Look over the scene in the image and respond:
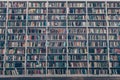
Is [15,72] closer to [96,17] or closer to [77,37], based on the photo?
[77,37]

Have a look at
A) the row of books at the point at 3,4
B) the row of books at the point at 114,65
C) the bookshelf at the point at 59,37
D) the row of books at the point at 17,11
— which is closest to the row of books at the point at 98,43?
the bookshelf at the point at 59,37

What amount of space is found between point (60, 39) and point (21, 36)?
224 centimetres

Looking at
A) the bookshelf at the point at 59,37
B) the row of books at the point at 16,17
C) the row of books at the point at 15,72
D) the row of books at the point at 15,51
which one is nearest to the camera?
the row of books at the point at 15,72

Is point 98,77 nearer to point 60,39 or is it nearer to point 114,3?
point 60,39

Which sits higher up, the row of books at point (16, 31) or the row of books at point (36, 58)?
the row of books at point (16, 31)

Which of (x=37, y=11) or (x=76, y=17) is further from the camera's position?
(x=37, y=11)

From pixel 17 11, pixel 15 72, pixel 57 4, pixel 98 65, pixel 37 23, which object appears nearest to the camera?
pixel 15 72

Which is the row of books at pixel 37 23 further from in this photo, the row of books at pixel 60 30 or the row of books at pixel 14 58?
the row of books at pixel 14 58

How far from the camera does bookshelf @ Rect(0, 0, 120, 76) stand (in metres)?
16.8

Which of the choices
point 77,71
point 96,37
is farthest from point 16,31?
point 96,37

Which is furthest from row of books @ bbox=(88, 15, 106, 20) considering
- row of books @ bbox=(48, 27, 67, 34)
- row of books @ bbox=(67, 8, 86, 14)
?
row of books @ bbox=(48, 27, 67, 34)

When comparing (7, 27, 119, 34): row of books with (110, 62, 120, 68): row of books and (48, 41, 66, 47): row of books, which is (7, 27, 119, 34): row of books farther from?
(110, 62, 120, 68): row of books

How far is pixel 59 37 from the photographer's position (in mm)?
16969

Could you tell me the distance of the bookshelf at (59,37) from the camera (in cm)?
1677
